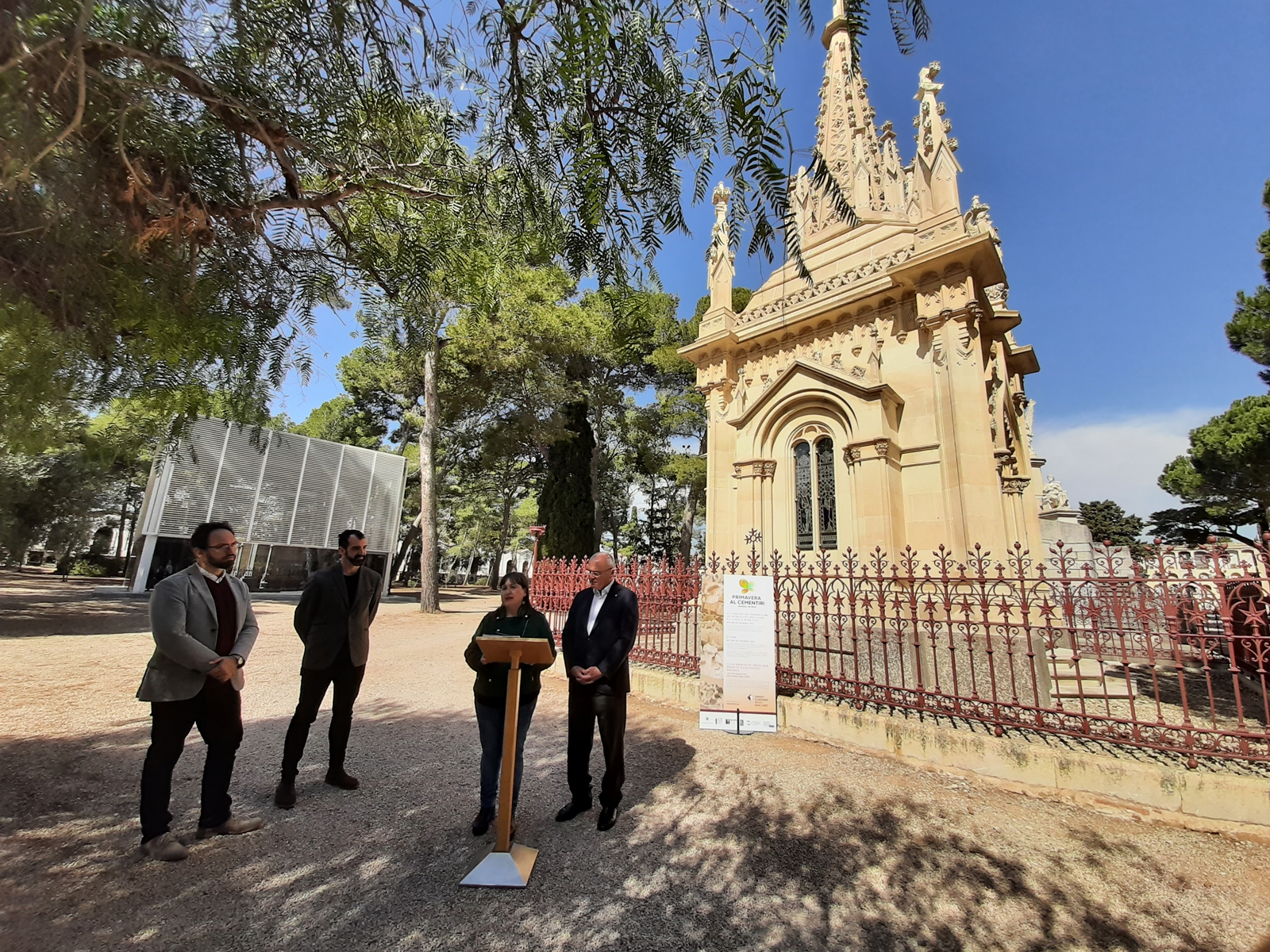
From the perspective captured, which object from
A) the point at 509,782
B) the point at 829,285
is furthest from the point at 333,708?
the point at 829,285

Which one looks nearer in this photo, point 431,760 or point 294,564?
point 431,760

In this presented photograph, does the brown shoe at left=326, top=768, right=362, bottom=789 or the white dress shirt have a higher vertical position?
the white dress shirt

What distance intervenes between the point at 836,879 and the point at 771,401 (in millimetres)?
8956

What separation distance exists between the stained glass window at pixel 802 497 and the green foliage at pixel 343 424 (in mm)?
28304

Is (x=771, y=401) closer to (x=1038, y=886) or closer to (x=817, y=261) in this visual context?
(x=817, y=261)

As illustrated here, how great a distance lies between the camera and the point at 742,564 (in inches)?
407

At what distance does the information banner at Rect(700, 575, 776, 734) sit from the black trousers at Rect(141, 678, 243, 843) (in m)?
4.34

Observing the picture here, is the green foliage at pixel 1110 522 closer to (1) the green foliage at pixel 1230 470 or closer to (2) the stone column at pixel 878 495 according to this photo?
(1) the green foliage at pixel 1230 470

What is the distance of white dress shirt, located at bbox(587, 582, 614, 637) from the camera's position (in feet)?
13.4

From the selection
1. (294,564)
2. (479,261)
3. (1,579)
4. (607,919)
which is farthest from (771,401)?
(1,579)

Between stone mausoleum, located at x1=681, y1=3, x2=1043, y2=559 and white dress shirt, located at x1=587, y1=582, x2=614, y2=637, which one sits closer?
white dress shirt, located at x1=587, y1=582, x2=614, y2=637

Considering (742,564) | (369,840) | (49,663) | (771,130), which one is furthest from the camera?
(742,564)

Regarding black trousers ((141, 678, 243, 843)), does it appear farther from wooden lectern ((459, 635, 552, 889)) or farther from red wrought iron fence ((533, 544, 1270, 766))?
red wrought iron fence ((533, 544, 1270, 766))

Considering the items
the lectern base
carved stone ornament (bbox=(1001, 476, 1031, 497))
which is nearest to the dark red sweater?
the lectern base
